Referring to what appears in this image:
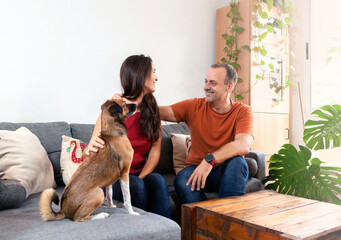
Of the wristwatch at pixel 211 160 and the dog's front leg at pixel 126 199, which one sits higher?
the wristwatch at pixel 211 160

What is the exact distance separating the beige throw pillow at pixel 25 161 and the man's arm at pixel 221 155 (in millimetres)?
949

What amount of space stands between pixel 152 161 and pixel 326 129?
1506 mm

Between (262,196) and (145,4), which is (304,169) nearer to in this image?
(262,196)

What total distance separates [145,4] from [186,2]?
Answer: 651mm

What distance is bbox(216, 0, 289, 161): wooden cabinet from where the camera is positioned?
3.80 m

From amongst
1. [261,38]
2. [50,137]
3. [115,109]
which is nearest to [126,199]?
[115,109]

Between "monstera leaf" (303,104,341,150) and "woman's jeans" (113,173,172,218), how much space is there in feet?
4.64

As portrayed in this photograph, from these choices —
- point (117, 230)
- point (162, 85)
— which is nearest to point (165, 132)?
point (162, 85)

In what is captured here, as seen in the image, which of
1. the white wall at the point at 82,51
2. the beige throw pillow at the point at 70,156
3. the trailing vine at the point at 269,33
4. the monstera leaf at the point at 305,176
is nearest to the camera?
the beige throw pillow at the point at 70,156

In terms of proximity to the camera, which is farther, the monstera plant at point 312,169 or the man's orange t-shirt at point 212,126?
the monstera plant at point 312,169

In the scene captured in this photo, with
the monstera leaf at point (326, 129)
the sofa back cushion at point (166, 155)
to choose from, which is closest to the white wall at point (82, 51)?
the sofa back cushion at point (166, 155)

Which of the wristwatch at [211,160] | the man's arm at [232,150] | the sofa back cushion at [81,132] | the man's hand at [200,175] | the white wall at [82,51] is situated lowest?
the man's hand at [200,175]

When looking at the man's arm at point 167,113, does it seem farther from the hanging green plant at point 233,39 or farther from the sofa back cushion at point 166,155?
the hanging green plant at point 233,39

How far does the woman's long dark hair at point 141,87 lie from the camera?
6.50ft
